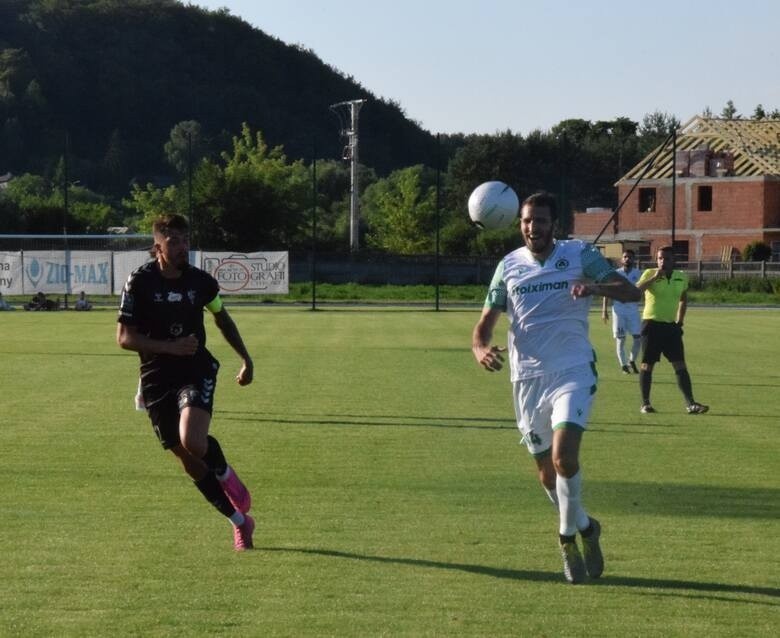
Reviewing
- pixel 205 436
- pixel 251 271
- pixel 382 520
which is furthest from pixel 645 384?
pixel 251 271

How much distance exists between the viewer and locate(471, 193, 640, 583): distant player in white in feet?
24.9

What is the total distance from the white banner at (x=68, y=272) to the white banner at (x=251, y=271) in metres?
3.83

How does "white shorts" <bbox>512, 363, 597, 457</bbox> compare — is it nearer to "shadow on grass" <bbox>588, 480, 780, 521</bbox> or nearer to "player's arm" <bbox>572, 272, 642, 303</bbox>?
"player's arm" <bbox>572, 272, 642, 303</bbox>

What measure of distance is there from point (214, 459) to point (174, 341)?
832 mm

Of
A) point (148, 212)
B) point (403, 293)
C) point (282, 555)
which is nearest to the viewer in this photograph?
point (282, 555)

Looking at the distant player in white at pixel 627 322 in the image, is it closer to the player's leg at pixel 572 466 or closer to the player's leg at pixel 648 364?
the player's leg at pixel 648 364

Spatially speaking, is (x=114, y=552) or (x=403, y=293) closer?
(x=114, y=552)

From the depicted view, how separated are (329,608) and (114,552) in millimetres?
1889

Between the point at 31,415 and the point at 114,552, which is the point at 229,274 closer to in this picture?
the point at 31,415

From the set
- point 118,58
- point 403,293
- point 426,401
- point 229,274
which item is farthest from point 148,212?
point 118,58

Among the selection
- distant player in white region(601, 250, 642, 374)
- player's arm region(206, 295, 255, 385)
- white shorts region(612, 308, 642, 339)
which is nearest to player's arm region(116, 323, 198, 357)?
player's arm region(206, 295, 255, 385)

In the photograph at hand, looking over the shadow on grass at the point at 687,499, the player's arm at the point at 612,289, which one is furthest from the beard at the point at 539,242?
the shadow on grass at the point at 687,499

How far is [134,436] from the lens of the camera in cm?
1404

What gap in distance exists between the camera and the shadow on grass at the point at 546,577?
7320mm
